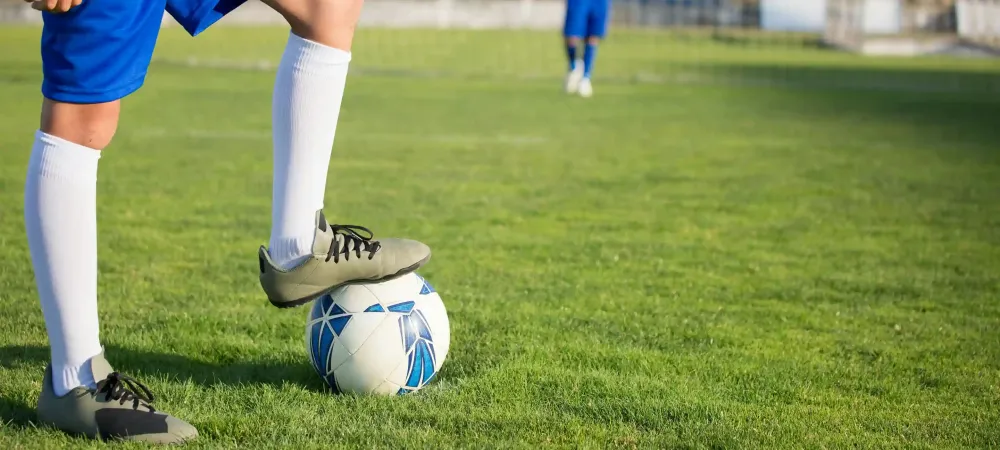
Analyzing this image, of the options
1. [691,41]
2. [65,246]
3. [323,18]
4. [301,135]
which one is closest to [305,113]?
[301,135]

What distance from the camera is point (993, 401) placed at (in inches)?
133

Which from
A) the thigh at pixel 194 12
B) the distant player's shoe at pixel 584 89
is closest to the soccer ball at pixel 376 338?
the thigh at pixel 194 12

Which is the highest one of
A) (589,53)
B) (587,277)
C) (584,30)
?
(584,30)

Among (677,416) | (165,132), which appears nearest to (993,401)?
(677,416)

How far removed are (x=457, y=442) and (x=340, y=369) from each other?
0.49m

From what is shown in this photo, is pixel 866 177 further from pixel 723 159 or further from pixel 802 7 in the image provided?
pixel 802 7

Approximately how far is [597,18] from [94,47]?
14.0 meters

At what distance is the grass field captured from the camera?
3.04m

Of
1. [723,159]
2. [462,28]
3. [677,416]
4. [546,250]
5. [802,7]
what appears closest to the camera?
[677,416]

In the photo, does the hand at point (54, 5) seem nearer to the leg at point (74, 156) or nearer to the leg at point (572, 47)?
the leg at point (74, 156)

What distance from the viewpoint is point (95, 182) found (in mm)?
2783

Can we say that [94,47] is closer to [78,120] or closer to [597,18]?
[78,120]

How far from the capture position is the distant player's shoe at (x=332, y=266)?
9.63 ft

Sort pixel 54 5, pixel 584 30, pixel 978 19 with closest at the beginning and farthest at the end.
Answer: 1. pixel 54 5
2. pixel 584 30
3. pixel 978 19
